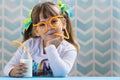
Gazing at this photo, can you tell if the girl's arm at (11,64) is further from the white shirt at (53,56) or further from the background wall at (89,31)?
the background wall at (89,31)

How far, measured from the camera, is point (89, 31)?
178cm

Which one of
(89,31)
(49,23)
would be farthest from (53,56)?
(89,31)

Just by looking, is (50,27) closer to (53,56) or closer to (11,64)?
(53,56)

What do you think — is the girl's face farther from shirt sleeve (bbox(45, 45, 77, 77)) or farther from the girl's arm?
the girl's arm

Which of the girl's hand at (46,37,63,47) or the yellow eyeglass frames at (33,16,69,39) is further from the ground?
the yellow eyeglass frames at (33,16,69,39)

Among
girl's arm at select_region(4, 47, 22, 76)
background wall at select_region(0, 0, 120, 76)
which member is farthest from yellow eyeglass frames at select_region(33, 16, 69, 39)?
background wall at select_region(0, 0, 120, 76)

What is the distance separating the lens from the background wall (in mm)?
1776

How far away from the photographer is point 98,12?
5.86 feet

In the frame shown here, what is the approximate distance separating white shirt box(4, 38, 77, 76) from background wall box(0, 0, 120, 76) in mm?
412

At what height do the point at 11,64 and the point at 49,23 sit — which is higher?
the point at 49,23

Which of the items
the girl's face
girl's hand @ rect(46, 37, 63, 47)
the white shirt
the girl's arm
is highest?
the girl's face

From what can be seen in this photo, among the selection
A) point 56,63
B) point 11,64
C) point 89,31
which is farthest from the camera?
point 89,31

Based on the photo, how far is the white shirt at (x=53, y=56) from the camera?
1.17 m

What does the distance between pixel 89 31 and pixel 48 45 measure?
61cm
